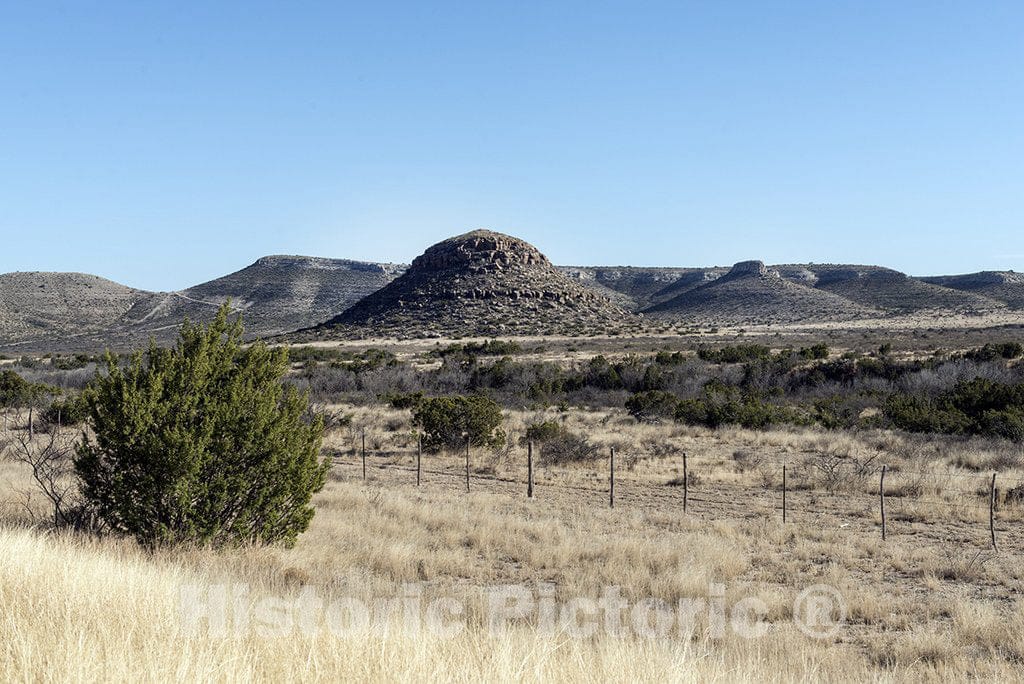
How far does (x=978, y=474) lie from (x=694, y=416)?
38.8 feet

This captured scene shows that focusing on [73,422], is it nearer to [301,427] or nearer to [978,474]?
[301,427]

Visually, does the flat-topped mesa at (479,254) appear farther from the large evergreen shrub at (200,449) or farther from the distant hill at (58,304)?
the large evergreen shrub at (200,449)

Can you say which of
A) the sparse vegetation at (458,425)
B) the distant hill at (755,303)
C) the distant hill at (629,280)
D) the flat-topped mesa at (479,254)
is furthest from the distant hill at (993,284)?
the sparse vegetation at (458,425)

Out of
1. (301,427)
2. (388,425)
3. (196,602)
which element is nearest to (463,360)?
(388,425)

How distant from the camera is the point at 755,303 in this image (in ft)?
338

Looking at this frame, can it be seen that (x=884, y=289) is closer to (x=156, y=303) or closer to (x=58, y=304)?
(x=156, y=303)

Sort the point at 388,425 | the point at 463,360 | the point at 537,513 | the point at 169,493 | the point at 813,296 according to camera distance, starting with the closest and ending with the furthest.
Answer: the point at 169,493 < the point at 537,513 < the point at 388,425 < the point at 463,360 < the point at 813,296

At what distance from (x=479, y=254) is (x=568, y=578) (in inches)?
3158

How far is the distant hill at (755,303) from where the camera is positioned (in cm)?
9494

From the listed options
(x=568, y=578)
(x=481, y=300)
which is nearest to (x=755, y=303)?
(x=481, y=300)

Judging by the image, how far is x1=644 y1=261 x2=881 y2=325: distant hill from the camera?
311ft

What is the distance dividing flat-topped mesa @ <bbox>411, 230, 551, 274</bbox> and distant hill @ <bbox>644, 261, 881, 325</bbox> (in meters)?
24.0

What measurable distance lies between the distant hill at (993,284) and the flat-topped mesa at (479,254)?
63172 mm

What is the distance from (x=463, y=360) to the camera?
158ft
